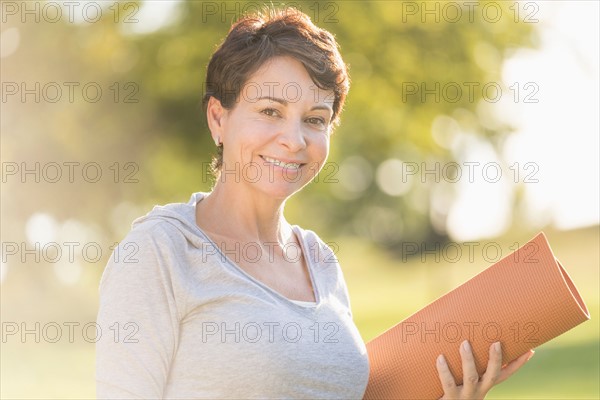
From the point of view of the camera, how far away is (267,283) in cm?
267

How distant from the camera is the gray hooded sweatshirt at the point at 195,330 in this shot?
2295mm

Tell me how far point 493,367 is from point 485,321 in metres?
0.14

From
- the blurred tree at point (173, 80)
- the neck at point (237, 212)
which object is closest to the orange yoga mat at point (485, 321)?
the neck at point (237, 212)

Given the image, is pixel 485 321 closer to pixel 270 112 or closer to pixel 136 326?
pixel 270 112

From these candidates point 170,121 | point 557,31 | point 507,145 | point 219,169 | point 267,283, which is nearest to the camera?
point 267,283

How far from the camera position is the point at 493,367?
2777 millimetres

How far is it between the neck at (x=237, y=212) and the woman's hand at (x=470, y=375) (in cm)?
68

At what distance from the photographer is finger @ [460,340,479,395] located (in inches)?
109

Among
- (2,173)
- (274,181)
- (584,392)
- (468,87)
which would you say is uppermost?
(468,87)

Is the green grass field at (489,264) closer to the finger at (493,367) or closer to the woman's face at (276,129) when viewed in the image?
the finger at (493,367)

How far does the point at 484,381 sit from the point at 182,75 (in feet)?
30.9

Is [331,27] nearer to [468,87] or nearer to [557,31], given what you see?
[468,87]

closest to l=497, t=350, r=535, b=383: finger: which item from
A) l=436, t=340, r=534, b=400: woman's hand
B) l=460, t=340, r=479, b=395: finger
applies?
l=436, t=340, r=534, b=400: woman's hand

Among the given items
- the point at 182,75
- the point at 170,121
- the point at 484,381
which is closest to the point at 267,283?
the point at 484,381
